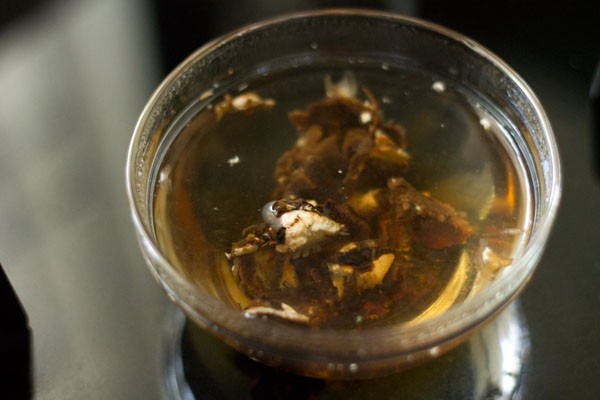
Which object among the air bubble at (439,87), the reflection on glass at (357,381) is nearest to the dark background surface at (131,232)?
the reflection on glass at (357,381)

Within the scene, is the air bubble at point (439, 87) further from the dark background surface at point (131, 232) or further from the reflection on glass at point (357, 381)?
the reflection on glass at point (357, 381)

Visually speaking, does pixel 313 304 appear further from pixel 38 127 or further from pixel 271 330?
pixel 38 127

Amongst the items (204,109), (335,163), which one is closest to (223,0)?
(204,109)

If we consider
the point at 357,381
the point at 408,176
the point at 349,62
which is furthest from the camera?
the point at 349,62

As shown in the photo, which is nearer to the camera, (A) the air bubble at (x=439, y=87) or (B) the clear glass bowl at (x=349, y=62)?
(B) the clear glass bowl at (x=349, y=62)

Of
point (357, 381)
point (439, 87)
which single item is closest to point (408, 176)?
point (439, 87)

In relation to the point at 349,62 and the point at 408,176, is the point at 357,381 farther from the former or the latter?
the point at 349,62
